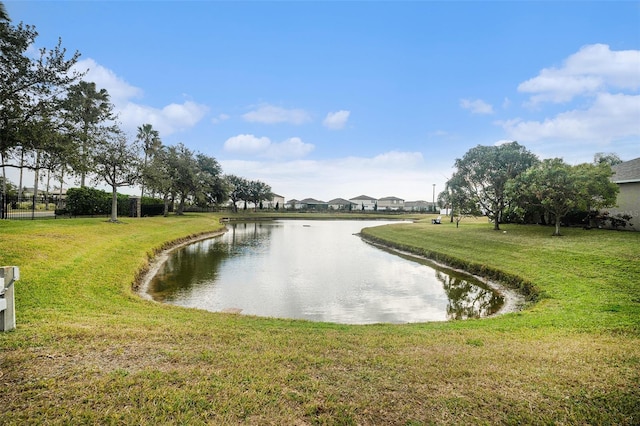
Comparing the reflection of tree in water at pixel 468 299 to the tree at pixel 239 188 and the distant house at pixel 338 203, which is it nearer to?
the tree at pixel 239 188

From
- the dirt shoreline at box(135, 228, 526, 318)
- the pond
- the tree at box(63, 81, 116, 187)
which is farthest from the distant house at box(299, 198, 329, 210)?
the pond

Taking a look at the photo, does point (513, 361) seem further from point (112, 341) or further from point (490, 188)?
point (490, 188)

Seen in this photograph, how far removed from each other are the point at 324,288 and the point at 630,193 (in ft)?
72.1

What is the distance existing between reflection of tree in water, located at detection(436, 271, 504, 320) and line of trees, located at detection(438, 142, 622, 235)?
36.7 ft

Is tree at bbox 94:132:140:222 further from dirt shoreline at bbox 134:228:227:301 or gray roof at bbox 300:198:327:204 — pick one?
gray roof at bbox 300:198:327:204

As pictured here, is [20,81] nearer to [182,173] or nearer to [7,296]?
[7,296]

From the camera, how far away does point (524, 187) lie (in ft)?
81.7

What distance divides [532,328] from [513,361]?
323cm

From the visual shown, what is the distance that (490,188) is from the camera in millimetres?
31781

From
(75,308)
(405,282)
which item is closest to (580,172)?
(405,282)

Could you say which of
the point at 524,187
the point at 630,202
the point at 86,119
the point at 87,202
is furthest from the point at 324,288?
the point at 86,119

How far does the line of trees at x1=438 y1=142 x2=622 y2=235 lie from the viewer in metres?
21.5

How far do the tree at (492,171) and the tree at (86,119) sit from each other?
30083 mm

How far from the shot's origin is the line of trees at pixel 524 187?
21.5 m
